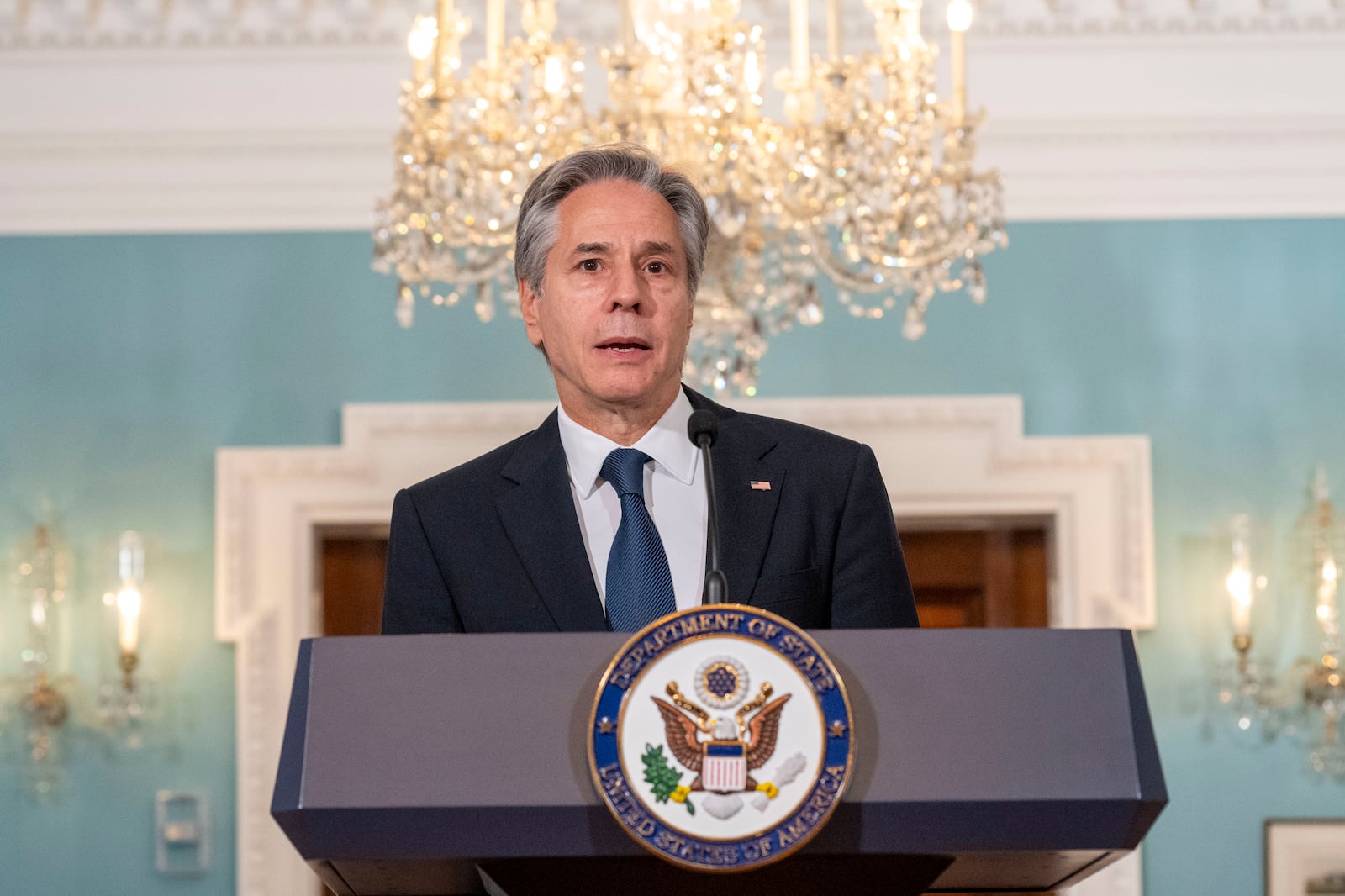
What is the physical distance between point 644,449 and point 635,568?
147 millimetres

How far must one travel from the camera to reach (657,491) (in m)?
1.45

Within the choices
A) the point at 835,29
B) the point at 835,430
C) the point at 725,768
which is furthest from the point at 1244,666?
the point at 725,768

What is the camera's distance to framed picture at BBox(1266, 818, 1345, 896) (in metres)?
4.00

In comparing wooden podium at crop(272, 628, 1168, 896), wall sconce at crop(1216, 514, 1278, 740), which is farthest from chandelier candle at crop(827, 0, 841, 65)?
wooden podium at crop(272, 628, 1168, 896)

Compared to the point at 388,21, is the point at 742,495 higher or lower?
lower

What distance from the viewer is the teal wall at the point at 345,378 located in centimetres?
413

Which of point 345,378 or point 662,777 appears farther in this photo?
point 345,378

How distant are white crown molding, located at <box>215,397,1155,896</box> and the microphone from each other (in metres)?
2.85

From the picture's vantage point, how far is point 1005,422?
13.6ft

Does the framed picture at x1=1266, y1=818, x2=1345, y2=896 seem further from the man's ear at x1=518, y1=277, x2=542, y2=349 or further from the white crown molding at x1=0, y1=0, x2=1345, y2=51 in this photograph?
the man's ear at x1=518, y1=277, x2=542, y2=349

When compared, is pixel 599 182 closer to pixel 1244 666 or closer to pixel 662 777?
pixel 662 777

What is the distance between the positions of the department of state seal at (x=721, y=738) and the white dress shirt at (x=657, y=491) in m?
0.41

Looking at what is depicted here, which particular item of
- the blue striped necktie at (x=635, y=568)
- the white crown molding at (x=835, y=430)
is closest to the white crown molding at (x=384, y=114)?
the white crown molding at (x=835, y=430)

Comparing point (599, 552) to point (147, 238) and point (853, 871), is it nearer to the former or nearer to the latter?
point (853, 871)
